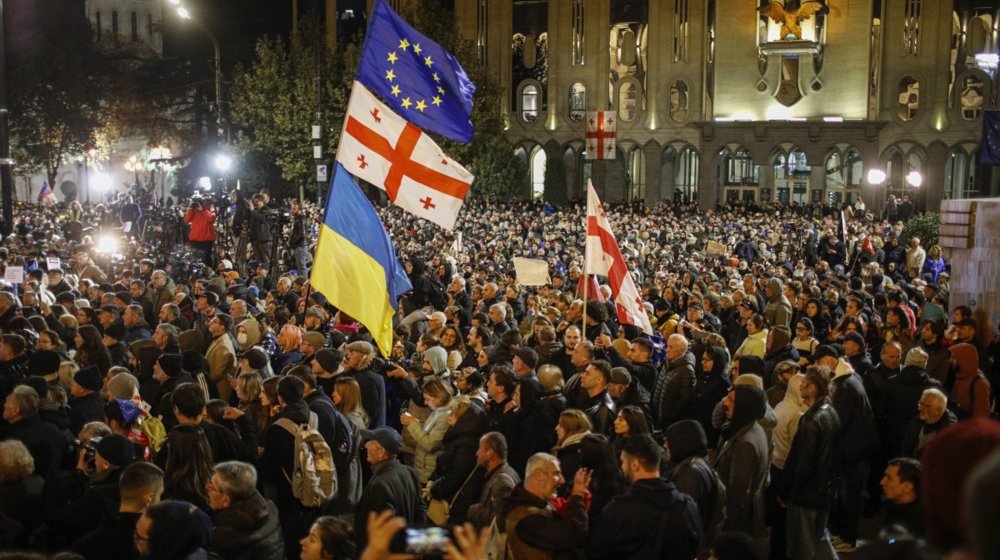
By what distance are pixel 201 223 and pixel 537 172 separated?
32868 millimetres

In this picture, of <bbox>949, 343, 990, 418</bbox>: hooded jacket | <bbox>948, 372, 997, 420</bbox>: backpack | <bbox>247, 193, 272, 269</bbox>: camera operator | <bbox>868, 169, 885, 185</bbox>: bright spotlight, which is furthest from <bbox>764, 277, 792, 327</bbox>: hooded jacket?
<bbox>868, 169, 885, 185</bbox>: bright spotlight

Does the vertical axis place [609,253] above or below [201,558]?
above

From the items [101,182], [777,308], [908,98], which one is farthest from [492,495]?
[101,182]

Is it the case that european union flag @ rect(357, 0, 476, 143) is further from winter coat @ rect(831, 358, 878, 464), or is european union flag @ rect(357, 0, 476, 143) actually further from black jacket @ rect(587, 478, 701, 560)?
black jacket @ rect(587, 478, 701, 560)

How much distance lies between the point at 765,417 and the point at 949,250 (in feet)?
22.1

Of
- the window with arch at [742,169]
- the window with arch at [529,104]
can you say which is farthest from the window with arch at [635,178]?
the window with arch at [529,104]

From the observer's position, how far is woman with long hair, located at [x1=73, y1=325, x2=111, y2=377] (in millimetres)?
9586

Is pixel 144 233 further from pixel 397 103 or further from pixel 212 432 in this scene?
pixel 212 432

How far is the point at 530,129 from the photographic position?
49.3 meters

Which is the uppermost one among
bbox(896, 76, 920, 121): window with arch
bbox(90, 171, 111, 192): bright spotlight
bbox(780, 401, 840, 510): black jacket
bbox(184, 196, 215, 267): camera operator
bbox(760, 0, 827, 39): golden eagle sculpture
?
bbox(760, 0, 827, 39): golden eagle sculpture

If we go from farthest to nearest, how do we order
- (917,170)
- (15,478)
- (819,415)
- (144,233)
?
(917,170)
(144,233)
(819,415)
(15,478)

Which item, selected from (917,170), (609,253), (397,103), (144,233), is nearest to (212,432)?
(397,103)

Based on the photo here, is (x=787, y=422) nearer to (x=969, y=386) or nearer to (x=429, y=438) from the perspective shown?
(x=969, y=386)

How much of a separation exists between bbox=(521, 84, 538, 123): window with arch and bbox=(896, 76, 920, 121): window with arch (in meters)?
16.5
